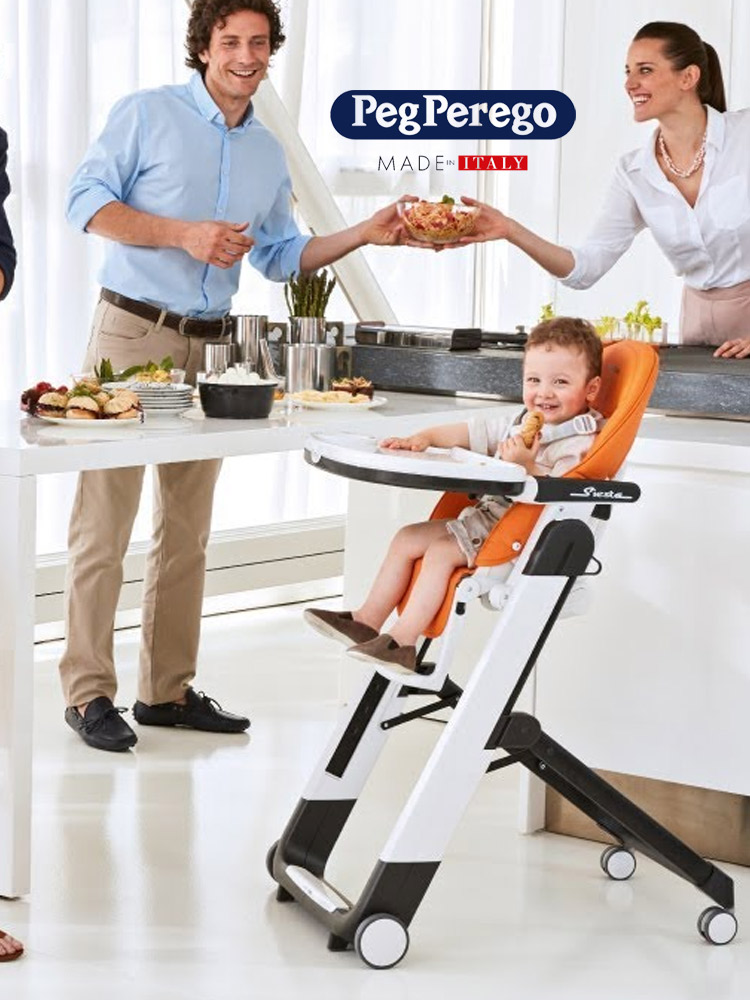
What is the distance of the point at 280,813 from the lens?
4.04 meters

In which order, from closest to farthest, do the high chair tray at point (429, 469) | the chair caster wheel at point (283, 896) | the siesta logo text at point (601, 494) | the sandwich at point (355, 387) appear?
the high chair tray at point (429, 469) → the siesta logo text at point (601, 494) → the chair caster wheel at point (283, 896) → the sandwich at point (355, 387)

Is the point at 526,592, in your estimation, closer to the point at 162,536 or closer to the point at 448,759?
the point at 448,759

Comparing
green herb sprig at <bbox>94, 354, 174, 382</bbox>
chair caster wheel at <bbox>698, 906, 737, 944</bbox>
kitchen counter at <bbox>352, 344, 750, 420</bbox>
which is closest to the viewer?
chair caster wheel at <bbox>698, 906, 737, 944</bbox>

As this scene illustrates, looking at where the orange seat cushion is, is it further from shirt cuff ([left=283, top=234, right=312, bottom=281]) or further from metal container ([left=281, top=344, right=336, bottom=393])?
shirt cuff ([left=283, top=234, right=312, bottom=281])

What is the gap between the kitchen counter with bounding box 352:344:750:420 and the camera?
3971 mm

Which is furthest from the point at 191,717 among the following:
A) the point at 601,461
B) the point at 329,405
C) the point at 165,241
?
the point at 601,461

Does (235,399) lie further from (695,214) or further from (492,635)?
(695,214)

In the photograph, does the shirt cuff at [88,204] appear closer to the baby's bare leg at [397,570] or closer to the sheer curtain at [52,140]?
the sheer curtain at [52,140]

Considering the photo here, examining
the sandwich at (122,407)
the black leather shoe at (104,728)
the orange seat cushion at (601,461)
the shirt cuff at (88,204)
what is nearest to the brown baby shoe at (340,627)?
the orange seat cushion at (601,461)

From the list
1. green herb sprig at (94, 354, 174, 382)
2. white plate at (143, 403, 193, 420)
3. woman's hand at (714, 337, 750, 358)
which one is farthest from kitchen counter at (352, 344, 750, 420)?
white plate at (143, 403, 193, 420)

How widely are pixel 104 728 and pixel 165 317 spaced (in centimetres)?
100

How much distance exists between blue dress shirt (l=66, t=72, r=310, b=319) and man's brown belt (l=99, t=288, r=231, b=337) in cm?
2

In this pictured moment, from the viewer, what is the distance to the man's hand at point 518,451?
10.6ft

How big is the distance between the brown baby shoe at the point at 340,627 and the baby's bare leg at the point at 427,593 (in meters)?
0.09
